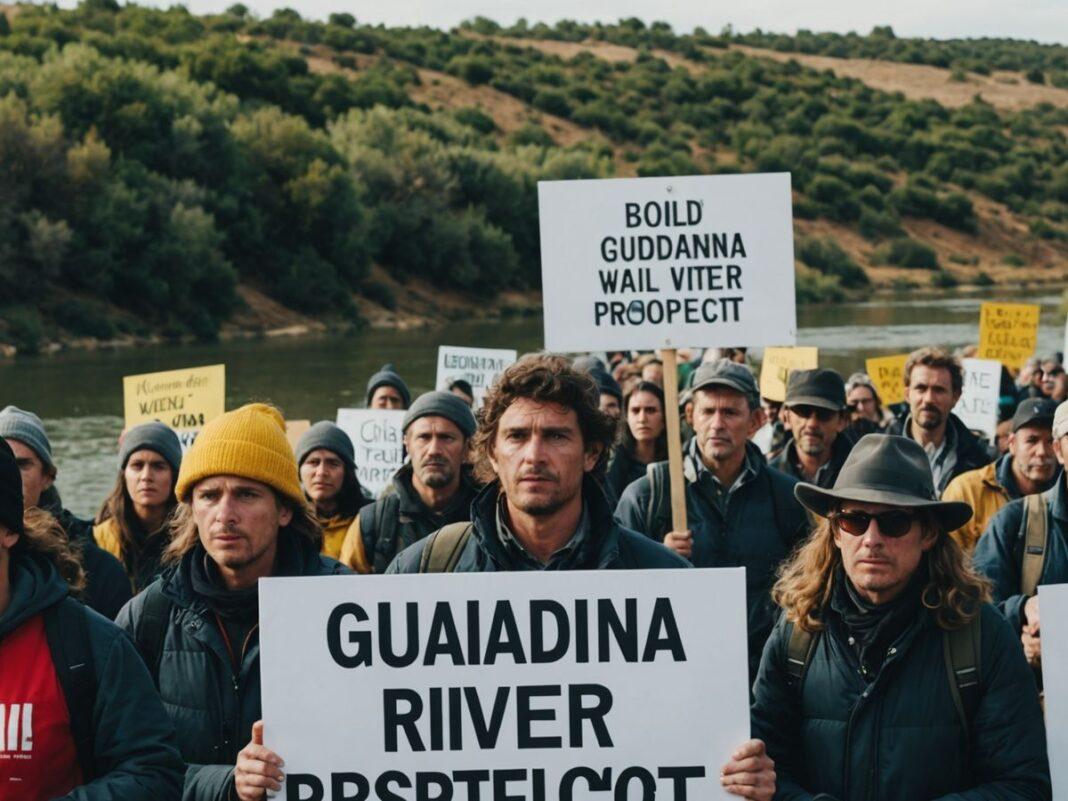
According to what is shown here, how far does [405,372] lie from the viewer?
37938 millimetres

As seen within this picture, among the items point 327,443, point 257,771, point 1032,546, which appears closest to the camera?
point 257,771

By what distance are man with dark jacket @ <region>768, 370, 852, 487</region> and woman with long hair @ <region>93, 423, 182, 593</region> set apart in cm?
301

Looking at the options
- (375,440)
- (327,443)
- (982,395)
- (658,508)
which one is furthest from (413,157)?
(658,508)

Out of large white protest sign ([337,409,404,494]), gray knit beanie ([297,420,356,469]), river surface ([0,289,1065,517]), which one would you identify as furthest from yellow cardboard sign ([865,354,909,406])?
river surface ([0,289,1065,517])

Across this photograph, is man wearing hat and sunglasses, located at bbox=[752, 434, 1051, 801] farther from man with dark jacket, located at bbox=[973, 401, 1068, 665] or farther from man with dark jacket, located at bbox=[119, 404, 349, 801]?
man with dark jacket, located at bbox=[119, 404, 349, 801]

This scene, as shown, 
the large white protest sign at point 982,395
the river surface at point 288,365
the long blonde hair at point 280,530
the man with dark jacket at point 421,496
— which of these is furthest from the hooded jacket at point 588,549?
the river surface at point 288,365

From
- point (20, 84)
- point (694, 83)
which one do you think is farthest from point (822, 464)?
point (694, 83)

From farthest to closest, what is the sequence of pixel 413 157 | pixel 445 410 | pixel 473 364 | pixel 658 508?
pixel 413 157, pixel 473 364, pixel 445 410, pixel 658 508

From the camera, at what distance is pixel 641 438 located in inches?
334

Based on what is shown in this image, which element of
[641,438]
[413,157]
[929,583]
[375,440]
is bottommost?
[929,583]

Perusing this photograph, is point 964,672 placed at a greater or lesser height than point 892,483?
lesser

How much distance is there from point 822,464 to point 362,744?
4.61 metres

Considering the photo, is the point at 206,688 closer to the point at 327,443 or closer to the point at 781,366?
the point at 327,443

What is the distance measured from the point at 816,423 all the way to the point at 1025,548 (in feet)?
9.21
